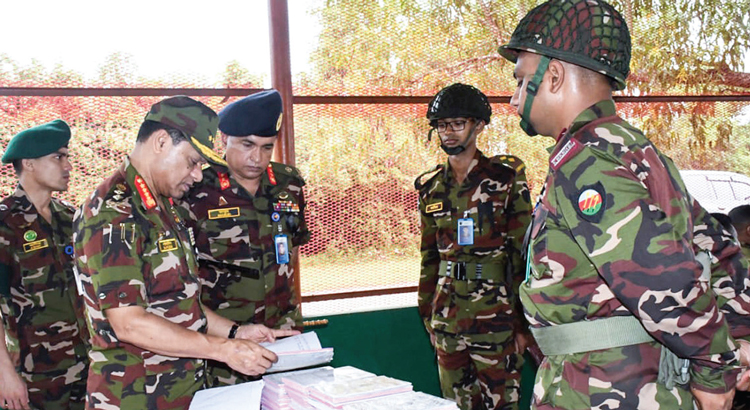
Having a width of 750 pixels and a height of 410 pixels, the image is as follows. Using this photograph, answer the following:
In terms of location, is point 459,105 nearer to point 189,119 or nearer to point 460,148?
point 460,148

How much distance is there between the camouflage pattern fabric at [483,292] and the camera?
3.57 m

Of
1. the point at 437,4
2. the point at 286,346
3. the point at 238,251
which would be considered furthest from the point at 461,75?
the point at 286,346

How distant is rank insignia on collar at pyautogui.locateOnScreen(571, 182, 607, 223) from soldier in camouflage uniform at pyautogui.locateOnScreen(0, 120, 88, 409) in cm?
280

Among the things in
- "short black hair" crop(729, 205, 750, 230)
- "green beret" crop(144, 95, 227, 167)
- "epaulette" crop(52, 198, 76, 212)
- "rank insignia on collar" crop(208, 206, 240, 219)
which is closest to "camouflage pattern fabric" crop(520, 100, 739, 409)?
"green beret" crop(144, 95, 227, 167)

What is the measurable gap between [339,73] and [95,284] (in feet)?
8.23

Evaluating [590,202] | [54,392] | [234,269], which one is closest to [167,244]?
[234,269]

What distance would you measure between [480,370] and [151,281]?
2108 millimetres

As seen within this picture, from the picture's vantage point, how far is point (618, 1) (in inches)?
197

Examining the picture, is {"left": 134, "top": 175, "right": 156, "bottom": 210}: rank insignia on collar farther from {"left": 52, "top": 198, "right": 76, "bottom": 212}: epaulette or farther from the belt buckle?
the belt buckle

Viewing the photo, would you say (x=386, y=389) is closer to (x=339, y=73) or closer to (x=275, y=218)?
(x=275, y=218)

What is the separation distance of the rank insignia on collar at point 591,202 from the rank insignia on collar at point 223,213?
202cm

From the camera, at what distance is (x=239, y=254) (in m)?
3.15

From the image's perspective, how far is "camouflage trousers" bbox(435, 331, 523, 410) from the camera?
3549mm

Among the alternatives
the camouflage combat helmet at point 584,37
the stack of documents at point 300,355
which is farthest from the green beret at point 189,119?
the camouflage combat helmet at point 584,37
